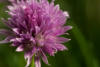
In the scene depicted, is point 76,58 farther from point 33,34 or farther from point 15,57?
point 33,34

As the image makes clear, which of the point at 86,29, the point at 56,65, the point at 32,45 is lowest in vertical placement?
the point at 56,65

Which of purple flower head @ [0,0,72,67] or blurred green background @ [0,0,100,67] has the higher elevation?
purple flower head @ [0,0,72,67]

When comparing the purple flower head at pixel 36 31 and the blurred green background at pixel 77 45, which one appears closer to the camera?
the purple flower head at pixel 36 31

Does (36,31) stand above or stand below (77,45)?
above

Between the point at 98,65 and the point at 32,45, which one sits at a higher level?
the point at 32,45

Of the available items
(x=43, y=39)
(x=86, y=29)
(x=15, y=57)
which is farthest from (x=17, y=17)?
(x=86, y=29)
